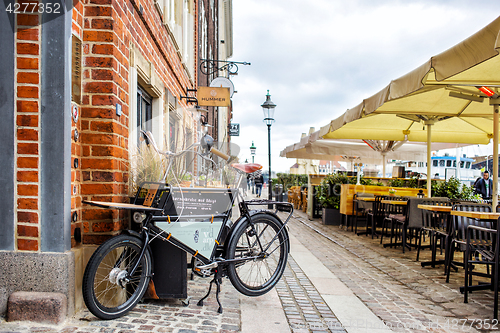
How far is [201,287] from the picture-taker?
371 centimetres

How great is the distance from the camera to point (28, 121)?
2650mm

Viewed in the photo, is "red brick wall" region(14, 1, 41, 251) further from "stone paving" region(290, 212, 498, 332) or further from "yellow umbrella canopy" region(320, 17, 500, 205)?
"yellow umbrella canopy" region(320, 17, 500, 205)

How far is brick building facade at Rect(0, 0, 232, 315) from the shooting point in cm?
264

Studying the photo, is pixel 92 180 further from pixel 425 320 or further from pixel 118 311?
pixel 425 320

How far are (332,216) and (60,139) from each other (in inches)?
326

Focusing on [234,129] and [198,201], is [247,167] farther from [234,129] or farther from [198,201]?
[234,129]

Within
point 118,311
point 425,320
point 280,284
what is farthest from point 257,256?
point 425,320

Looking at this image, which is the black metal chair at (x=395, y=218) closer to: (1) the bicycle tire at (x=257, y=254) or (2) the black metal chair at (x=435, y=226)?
(2) the black metal chair at (x=435, y=226)

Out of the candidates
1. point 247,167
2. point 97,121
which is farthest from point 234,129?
point 97,121

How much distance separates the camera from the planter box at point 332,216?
32.3 ft

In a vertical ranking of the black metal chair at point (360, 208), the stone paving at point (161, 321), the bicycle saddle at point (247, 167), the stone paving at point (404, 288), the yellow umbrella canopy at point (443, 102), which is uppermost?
the yellow umbrella canopy at point (443, 102)

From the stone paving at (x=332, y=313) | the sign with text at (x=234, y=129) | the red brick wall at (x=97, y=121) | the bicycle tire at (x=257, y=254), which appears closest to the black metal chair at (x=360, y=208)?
the stone paving at (x=332, y=313)

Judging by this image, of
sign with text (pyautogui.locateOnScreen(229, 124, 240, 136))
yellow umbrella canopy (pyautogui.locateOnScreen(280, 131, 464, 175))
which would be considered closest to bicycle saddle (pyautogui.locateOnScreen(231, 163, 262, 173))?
yellow umbrella canopy (pyautogui.locateOnScreen(280, 131, 464, 175))

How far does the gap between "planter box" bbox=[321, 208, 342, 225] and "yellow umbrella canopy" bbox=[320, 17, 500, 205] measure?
7.92ft
